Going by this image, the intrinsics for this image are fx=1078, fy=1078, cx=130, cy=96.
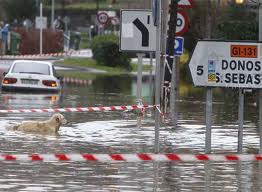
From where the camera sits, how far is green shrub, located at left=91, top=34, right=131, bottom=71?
54031 millimetres

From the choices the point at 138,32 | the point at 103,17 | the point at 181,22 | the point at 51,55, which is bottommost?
the point at 51,55

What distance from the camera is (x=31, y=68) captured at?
32.6 meters

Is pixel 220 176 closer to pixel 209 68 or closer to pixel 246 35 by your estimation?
pixel 209 68

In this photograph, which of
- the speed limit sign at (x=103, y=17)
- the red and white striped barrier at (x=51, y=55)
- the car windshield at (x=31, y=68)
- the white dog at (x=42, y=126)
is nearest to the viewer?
the white dog at (x=42, y=126)

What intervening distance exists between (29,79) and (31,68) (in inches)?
22.8

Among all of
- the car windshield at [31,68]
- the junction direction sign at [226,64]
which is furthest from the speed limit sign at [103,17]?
the junction direction sign at [226,64]

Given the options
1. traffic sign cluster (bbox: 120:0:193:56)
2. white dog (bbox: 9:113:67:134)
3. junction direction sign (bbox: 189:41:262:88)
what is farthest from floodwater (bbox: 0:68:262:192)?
traffic sign cluster (bbox: 120:0:193:56)

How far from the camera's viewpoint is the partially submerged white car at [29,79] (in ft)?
106

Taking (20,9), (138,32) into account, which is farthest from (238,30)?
(20,9)

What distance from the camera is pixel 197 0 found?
49.2 metres

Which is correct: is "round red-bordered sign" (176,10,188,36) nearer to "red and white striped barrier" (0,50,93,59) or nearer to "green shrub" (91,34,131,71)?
"green shrub" (91,34,131,71)

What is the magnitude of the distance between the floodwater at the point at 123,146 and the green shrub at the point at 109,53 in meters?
22.3

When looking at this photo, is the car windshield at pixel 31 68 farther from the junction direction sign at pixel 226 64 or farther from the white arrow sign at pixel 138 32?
the junction direction sign at pixel 226 64

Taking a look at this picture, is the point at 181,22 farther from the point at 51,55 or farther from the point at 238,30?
the point at 51,55
